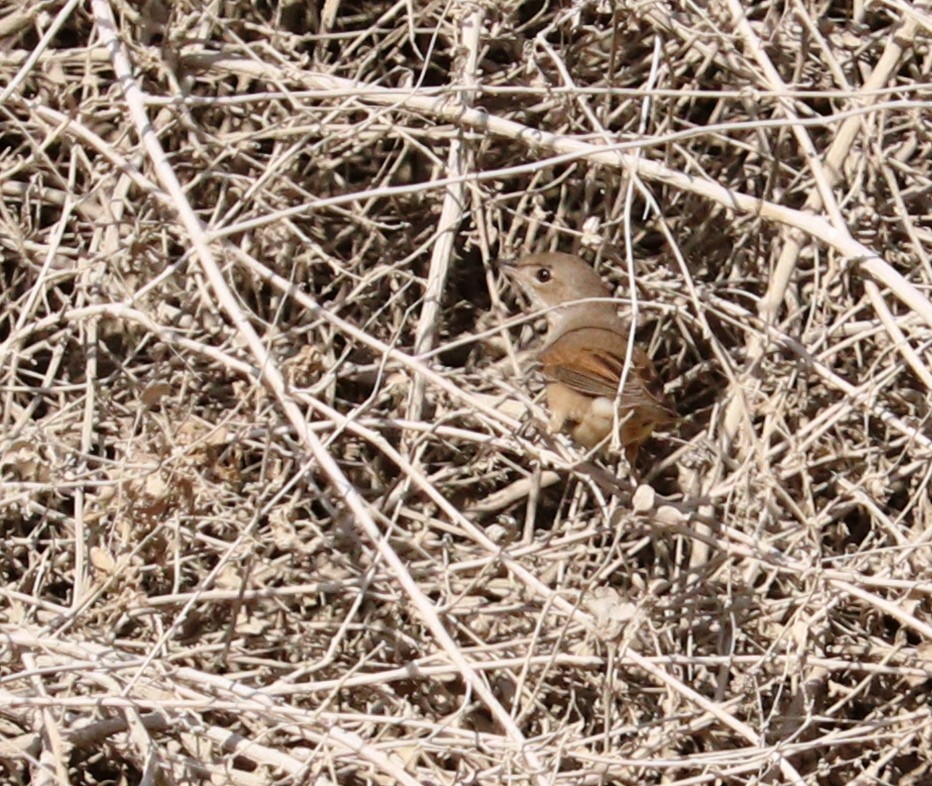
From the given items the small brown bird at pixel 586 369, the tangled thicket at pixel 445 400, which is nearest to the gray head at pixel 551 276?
the small brown bird at pixel 586 369

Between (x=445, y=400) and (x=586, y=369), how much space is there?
0.48 meters

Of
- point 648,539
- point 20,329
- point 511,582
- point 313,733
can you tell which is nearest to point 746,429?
point 648,539

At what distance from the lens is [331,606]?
502 centimetres

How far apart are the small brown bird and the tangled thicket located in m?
0.12

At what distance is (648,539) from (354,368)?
104cm

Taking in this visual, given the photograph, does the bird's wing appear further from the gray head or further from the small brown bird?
the gray head

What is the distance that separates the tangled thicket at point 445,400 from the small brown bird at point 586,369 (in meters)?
0.12

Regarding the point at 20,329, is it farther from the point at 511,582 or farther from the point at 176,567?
the point at 511,582

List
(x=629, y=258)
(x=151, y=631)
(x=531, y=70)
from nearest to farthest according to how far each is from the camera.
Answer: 1. (x=629, y=258)
2. (x=151, y=631)
3. (x=531, y=70)

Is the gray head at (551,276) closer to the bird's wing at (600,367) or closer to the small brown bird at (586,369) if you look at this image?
Answer: the small brown bird at (586,369)

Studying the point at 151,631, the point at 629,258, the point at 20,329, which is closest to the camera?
the point at 629,258

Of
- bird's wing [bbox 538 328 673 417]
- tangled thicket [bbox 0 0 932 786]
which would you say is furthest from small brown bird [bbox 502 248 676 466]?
tangled thicket [bbox 0 0 932 786]

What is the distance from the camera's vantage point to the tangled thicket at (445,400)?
4465mm

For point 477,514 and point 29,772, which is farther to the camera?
point 477,514
